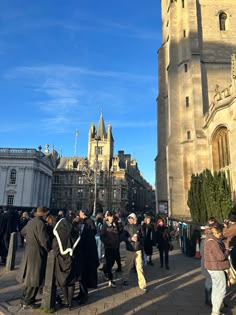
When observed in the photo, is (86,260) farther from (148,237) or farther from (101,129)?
(101,129)

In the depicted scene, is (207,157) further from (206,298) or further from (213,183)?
(206,298)

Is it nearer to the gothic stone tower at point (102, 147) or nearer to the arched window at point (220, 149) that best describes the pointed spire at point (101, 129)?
the gothic stone tower at point (102, 147)

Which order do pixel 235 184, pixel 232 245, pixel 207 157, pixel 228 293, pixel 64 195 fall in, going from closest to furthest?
pixel 228 293, pixel 232 245, pixel 235 184, pixel 207 157, pixel 64 195

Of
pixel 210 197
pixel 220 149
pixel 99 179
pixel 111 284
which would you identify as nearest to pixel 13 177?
pixel 99 179

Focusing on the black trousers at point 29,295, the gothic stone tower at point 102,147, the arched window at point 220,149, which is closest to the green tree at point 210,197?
the arched window at point 220,149

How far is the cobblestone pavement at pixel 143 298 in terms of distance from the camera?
18.8 feet

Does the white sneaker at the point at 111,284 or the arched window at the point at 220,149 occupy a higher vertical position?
the arched window at the point at 220,149

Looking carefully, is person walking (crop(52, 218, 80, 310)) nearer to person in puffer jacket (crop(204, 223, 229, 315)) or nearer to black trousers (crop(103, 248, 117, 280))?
black trousers (crop(103, 248, 117, 280))

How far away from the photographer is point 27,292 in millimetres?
5871

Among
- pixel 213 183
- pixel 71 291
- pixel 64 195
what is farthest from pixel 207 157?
pixel 64 195

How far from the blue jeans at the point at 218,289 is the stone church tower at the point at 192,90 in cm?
2084

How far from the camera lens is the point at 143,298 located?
6598 millimetres

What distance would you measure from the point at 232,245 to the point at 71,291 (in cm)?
502

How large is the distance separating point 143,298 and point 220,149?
72.5ft
